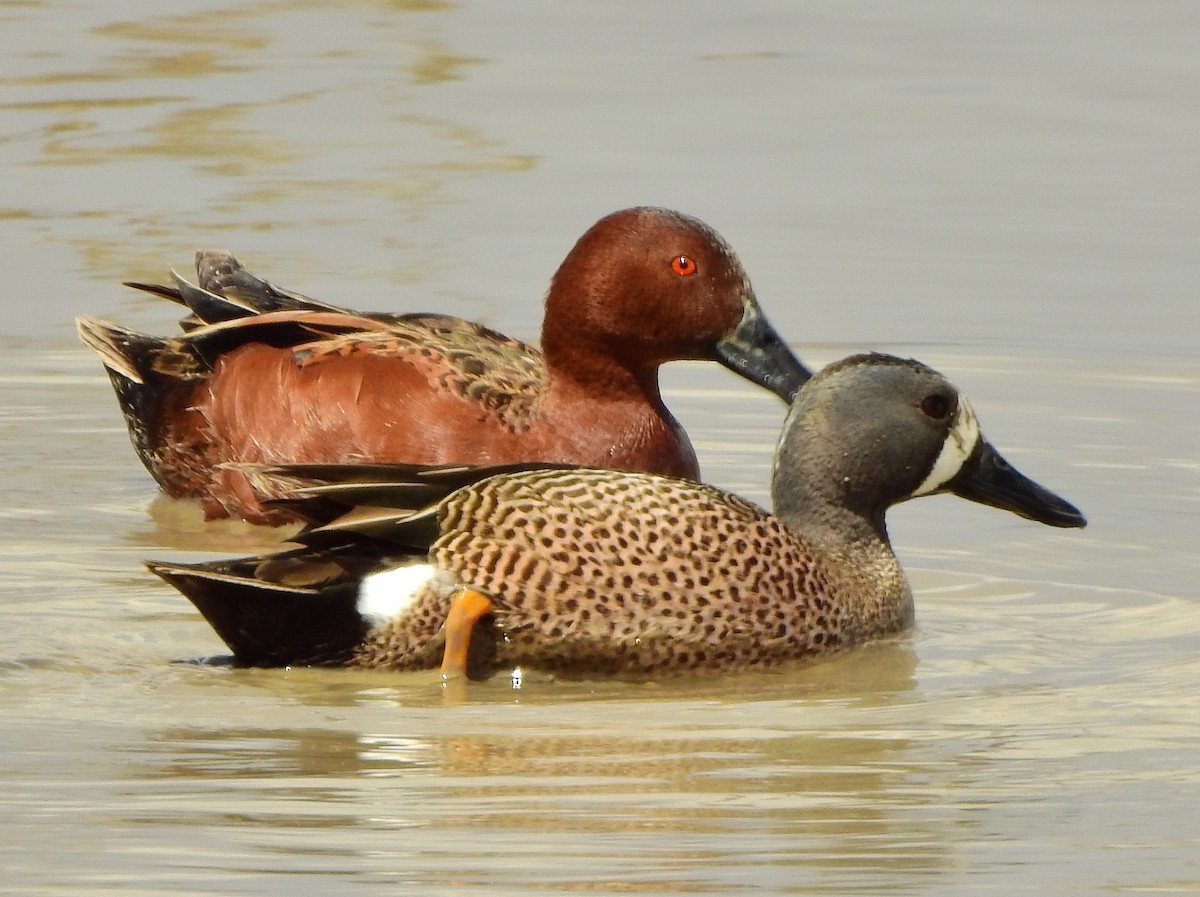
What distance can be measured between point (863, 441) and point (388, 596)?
141 cm

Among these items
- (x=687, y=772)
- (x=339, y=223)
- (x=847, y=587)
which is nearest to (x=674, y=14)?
(x=339, y=223)

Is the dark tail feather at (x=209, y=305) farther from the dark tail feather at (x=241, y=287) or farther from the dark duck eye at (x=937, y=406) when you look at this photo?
the dark duck eye at (x=937, y=406)

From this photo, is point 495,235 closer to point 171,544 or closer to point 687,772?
point 171,544

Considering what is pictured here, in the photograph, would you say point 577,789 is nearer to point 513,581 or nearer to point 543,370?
point 513,581

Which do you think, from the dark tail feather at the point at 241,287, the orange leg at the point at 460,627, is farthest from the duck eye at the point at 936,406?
the dark tail feather at the point at 241,287

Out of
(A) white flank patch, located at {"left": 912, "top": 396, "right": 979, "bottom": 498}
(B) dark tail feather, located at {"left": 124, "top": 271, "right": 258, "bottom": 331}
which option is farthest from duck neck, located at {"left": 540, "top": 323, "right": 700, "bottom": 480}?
(B) dark tail feather, located at {"left": 124, "top": 271, "right": 258, "bottom": 331}

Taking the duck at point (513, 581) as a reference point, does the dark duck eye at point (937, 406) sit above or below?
above

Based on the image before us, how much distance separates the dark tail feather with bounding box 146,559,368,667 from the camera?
6418mm

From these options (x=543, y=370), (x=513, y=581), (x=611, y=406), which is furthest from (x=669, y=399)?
(x=513, y=581)

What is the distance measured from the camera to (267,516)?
8562 mm

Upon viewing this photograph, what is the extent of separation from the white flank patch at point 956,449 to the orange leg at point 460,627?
4.87ft

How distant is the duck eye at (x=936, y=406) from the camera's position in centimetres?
724

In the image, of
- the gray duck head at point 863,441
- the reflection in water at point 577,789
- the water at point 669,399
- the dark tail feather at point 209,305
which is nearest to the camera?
the reflection in water at point 577,789

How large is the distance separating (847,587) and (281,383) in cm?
230
